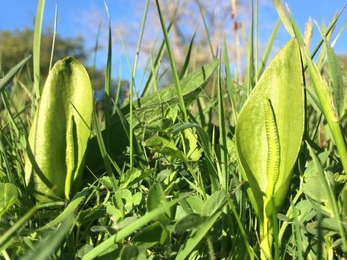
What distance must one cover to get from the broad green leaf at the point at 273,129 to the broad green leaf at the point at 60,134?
157 mm

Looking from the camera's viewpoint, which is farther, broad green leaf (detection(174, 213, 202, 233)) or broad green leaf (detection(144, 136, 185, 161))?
broad green leaf (detection(144, 136, 185, 161))

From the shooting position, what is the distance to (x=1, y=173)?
40 cm

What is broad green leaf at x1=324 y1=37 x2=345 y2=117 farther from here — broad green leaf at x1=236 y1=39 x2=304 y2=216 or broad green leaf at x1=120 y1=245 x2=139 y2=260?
broad green leaf at x1=120 y1=245 x2=139 y2=260

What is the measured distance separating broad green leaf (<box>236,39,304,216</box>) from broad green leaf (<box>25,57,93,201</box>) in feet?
0.51

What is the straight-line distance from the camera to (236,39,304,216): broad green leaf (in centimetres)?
32

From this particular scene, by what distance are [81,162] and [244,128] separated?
0.16 meters

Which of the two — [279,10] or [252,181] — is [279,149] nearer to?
[252,181]

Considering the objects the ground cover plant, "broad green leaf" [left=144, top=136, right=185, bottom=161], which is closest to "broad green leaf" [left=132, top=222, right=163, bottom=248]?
the ground cover plant

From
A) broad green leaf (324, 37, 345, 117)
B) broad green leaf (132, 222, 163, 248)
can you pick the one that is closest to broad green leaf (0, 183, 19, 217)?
broad green leaf (132, 222, 163, 248)

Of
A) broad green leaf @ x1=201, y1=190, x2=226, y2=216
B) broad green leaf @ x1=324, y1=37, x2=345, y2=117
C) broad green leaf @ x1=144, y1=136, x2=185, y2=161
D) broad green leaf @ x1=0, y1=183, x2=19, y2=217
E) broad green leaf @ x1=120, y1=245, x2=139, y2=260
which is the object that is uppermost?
broad green leaf @ x1=324, y1=37, x2=345, y2=117

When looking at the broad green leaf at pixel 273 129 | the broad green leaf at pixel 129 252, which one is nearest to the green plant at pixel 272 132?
the broad green leaf at pixel 273 129

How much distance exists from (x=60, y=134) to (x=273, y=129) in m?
0.20

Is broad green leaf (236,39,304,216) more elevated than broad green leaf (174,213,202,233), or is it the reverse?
broad green leaf (236,39,304,216)

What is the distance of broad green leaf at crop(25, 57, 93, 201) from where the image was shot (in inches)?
14.9
